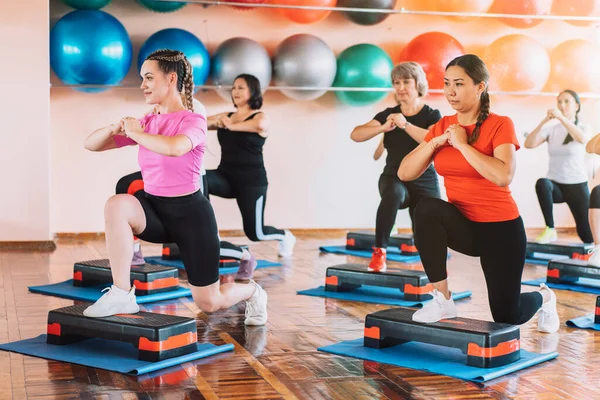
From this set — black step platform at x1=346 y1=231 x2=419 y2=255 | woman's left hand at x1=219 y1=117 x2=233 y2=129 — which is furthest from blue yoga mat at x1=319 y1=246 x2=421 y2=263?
woman's left hand at x1=219 y1=117 x2=233 y2=129

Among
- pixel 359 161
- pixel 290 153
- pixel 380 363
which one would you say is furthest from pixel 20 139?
pixel 380 363

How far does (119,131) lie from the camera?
319cm

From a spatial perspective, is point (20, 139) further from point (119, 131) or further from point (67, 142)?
point (119, 131)

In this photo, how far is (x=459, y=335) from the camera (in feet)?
10.4

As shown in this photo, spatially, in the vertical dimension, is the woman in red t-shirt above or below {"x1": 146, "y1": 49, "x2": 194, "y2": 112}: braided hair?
below

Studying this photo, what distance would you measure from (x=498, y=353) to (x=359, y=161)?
175 inches

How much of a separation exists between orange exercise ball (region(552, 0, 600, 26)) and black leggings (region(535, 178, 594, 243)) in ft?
5.26

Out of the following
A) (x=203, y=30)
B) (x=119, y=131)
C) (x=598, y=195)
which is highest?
(x=203, y=30)

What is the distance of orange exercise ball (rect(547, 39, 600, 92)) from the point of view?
6.96 metres

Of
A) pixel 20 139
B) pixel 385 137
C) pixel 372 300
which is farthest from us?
pixel 20 139

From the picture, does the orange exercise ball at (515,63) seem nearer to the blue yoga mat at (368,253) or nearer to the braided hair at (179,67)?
the blue yoga mat at (368,253)

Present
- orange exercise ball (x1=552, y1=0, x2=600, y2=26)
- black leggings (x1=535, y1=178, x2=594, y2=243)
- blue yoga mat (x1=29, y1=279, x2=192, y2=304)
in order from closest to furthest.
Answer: blue yoga mat (x1=29, y1=279, x2=192, y2=304), black leggings (x1=535, y1=178, x2=594, y2=243), orange exercise ball (x1=552, y1=0, x2=600, y2=26)

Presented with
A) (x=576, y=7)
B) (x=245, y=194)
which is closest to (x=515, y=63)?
(x=576, y=7)

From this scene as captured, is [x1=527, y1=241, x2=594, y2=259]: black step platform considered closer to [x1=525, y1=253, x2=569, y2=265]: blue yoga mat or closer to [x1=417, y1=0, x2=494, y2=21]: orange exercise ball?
[x1=525, y1=253, x2=569, y2=265]: blue yoga mat
